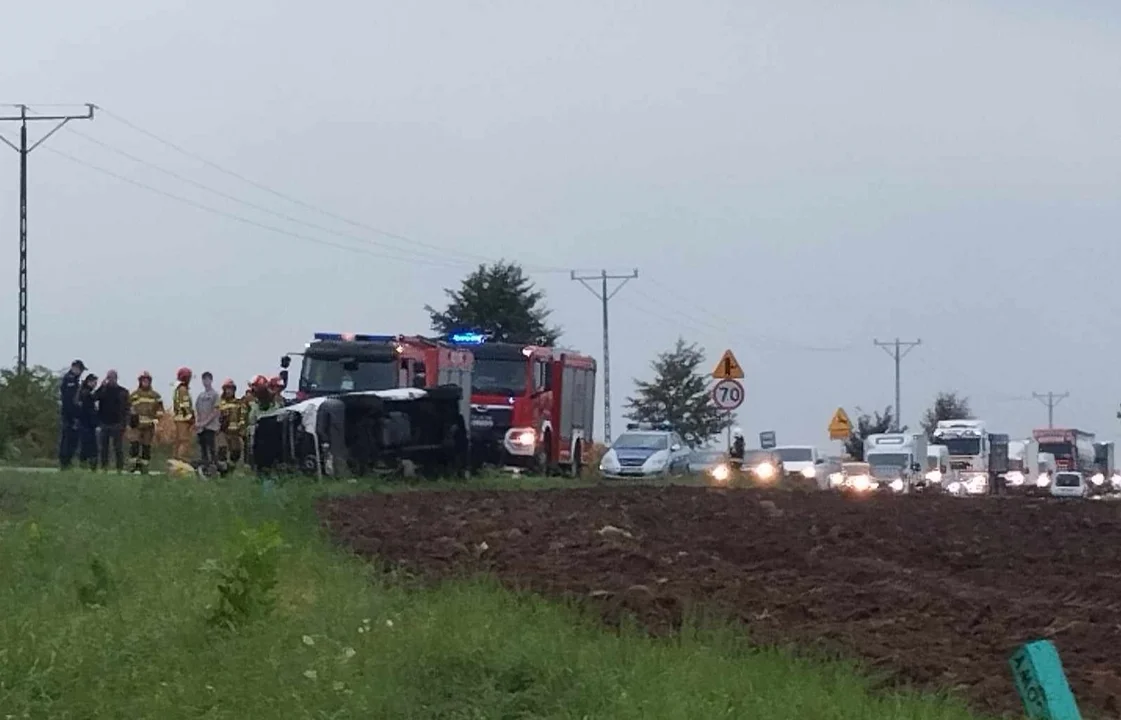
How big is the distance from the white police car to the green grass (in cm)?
3466

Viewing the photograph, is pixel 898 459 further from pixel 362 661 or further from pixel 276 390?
pixel 362 661

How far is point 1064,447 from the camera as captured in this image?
88.9 m

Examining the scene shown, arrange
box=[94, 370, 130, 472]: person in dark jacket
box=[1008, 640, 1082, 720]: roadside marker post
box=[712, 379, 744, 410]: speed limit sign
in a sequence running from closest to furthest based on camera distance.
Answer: box=[1008, 640, 1082, 720]: roadside marker post
box=[94, 370, 130, 472]: person in dark jacket
box=[712, 379, 744, 410]: speed limit sign

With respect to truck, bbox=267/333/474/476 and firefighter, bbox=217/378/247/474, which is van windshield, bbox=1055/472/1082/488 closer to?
truck, bbox=267/333/474/476

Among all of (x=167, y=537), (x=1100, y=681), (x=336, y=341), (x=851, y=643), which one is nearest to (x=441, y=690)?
(x=851, y=643)

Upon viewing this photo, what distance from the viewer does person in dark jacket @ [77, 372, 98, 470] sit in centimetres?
3055

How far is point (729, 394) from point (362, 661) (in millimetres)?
26266

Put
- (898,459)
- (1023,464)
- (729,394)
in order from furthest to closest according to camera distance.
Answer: (1023,464), (898,459), (729,394)

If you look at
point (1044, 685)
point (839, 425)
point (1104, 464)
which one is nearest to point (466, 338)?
point (839, 425)

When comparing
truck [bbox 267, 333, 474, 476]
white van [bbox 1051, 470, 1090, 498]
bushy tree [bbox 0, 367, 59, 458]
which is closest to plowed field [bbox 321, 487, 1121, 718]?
truck [bbox 267, 333, 474, 476]

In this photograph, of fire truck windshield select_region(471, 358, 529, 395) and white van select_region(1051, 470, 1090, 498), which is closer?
fire truck windshield select_region(471, 358, 529, 395)

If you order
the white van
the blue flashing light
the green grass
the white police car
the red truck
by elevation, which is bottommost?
the white van

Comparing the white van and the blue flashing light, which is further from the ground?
the blue flashing light

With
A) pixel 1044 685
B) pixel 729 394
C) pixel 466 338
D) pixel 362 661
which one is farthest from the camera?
pixel 466 338
